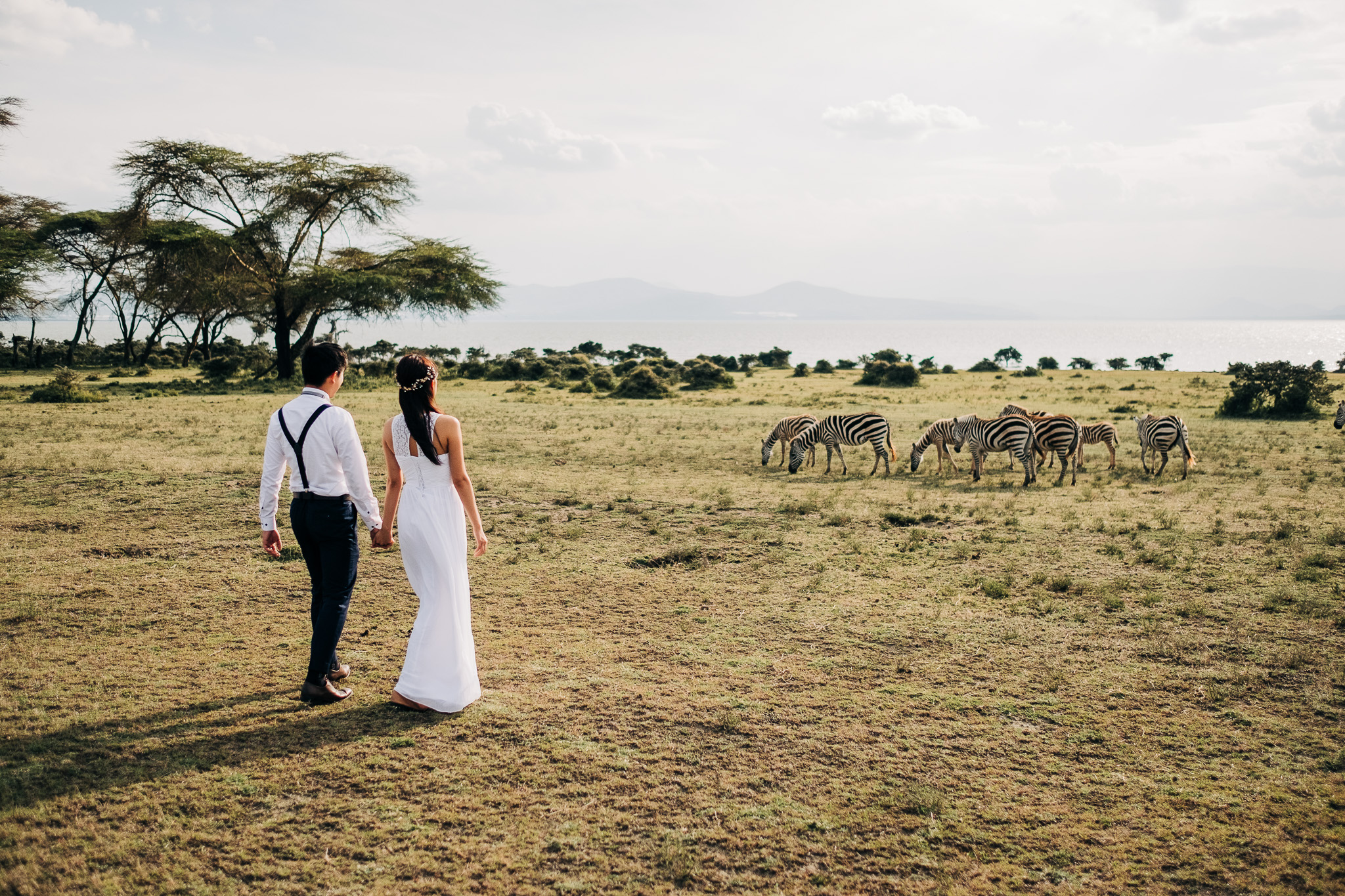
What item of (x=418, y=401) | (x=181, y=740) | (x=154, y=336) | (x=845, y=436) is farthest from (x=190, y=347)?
(x=418, y=401)

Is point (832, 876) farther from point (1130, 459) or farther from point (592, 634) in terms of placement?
point (1130, 459)

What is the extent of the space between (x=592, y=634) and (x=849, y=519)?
5884 mm

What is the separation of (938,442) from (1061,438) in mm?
2535

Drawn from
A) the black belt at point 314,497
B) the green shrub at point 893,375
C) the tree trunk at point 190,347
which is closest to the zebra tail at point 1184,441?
the black belt at point 314,497

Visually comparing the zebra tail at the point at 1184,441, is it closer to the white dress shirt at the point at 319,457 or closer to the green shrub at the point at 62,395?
the white dress shirt at the point at 319,457

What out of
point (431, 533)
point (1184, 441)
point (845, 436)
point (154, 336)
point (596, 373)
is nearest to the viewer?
point (431, 533)

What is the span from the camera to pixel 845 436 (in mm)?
17344

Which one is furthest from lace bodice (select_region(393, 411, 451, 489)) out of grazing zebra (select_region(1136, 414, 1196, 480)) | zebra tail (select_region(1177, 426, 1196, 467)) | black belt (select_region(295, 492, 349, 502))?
zebra tail (select_region(1177, 426, 1196, 467))

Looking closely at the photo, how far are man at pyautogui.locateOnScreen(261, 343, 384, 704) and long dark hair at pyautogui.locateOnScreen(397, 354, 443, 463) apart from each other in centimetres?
38

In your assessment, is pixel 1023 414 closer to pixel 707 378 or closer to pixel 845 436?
pixel 845 436

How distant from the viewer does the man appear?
5.16 meters

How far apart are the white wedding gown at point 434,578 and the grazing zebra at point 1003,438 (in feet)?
42.5

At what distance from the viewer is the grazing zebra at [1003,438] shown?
1548 cm

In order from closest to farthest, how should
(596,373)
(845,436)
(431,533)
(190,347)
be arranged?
1. (431,533)
2. (845,436)
3. (596,373)
4. (190,347)
